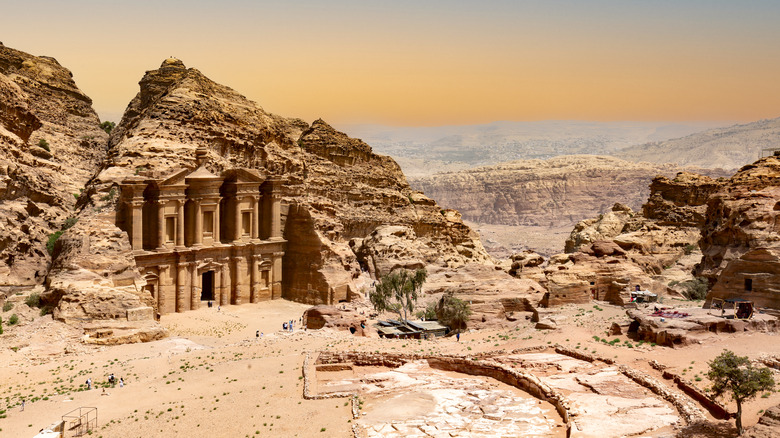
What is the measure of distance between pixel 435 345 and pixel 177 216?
20.6 metres

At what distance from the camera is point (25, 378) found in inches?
1116

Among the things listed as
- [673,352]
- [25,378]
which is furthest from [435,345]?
[25,378]

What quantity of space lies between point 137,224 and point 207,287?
335 inches

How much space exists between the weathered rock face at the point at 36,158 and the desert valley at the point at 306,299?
19 centimetres

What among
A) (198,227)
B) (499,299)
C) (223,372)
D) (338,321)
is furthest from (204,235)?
(223,372)

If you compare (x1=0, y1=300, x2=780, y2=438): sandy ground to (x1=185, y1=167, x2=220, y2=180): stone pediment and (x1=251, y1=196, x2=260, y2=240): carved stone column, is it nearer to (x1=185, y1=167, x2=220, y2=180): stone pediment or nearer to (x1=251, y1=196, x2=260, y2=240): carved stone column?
(x1=185, y1=167, x2=220, y2=180): stone pediment

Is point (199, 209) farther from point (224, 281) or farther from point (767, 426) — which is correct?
point (767, 426)

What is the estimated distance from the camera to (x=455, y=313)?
128 feet

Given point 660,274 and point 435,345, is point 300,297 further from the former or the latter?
point 660,274

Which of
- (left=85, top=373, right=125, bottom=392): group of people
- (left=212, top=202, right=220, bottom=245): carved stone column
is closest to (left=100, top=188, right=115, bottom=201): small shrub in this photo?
(left=212, top=202, right=220, bottom=245): carved stone column

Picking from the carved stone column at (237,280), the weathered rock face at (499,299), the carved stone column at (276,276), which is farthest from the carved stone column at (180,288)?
the weathered rock face at (499,299)

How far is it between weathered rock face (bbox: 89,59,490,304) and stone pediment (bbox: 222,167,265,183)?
697 mm

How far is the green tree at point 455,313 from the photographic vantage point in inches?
1526

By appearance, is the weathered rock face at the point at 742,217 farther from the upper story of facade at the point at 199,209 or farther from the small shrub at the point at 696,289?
the upper story of facade at the point at 199,209
